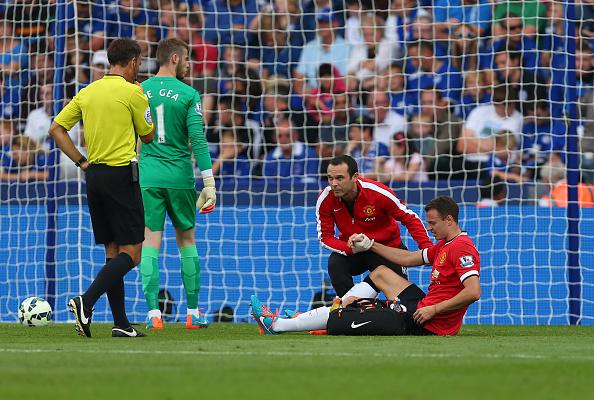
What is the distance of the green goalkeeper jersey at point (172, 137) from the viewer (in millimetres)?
Result: 8609

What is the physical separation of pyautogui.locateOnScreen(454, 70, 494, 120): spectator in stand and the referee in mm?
5297

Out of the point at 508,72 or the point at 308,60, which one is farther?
the point at 308,60

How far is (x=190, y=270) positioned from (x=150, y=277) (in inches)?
14.7

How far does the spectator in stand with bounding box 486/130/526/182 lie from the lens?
11.7 metres

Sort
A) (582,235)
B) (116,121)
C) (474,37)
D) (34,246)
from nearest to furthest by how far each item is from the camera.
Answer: (116,121), (582,235), (34,246), (474,37)

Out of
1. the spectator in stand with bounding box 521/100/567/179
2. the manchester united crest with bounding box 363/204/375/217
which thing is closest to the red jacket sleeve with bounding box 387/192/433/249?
the manchester united crest with bounding box 363/204/375/217

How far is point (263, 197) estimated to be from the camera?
37.5 ft

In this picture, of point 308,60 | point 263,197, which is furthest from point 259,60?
point 263,197

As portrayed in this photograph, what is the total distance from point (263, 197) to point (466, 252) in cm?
442

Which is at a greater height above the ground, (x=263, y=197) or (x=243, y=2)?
(x=243, y=2)

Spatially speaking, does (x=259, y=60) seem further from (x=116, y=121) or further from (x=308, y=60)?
(x=116, y=121)

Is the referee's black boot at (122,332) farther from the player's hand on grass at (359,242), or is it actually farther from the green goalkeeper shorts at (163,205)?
the player's hand on grass at (359,242)

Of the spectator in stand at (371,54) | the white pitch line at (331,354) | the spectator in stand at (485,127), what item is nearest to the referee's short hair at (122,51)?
the white pitch line at (331,354)

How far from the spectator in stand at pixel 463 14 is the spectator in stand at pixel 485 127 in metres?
0.76
